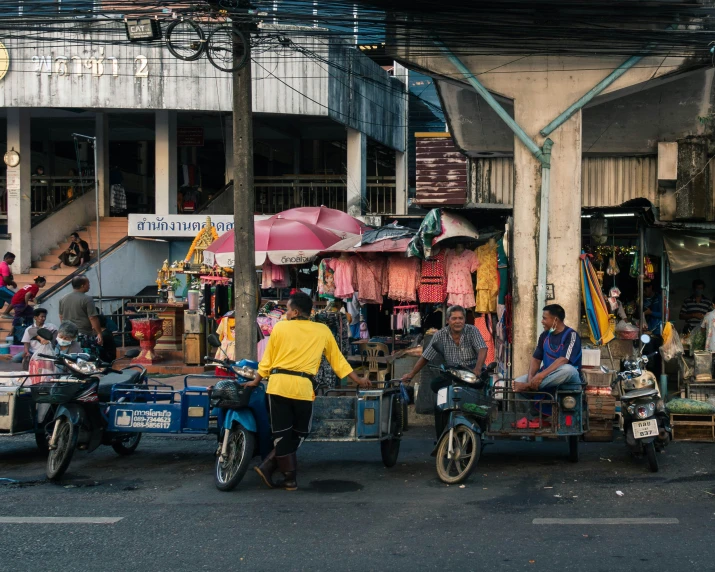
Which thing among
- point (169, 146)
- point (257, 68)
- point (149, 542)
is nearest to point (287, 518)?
point (149, 542)

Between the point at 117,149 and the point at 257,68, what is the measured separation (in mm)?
11049

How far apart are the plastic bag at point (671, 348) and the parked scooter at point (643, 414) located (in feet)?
11.8

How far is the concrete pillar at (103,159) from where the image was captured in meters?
23.7

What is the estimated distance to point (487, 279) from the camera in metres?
12.9

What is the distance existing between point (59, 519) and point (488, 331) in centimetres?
770

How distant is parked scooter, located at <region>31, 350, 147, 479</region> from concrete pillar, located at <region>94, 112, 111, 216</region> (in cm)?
1581

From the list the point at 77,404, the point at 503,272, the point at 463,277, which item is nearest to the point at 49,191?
the point at 463,277

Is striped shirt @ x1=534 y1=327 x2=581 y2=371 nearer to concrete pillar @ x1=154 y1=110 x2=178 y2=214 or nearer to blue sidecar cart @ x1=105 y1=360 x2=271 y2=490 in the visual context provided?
blue sidecar cart @ x1=105 y1=360 x2=271 y2=490

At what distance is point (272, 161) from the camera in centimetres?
2984

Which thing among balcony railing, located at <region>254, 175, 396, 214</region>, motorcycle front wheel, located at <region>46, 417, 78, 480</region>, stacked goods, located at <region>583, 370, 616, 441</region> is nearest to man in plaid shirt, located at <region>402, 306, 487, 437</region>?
stacked goods, located at <region>583, 370, 616, 441</region>

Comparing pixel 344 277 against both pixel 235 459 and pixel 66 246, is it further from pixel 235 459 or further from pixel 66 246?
pixel 66 246

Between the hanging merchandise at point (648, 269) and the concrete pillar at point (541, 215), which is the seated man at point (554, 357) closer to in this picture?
the concrete pillar at point (541, 215)

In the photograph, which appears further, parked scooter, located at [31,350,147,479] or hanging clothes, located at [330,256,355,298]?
hanging clothes, located at [330,256,355,298]

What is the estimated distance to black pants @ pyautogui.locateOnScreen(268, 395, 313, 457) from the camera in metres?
7.59
